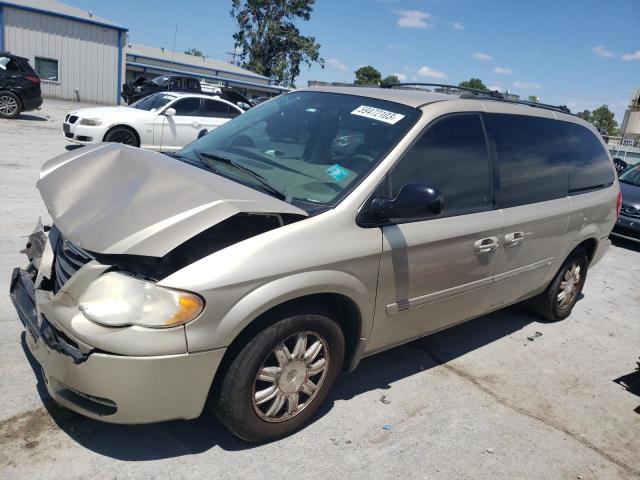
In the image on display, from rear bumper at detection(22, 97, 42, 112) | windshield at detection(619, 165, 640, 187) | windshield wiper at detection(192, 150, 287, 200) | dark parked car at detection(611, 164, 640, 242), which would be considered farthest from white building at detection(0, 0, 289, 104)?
windshield wiper at detection(192, 150, 287, 200)

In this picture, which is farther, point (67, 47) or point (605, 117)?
point (605, 117)

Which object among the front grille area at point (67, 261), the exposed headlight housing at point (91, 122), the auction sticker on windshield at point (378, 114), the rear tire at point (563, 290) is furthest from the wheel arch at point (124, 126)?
the rear tire at point (563, 290)

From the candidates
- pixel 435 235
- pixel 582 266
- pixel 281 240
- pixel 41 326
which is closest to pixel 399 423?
pixel 435 235

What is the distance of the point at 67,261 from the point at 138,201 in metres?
0.47

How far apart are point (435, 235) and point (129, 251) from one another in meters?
1.80

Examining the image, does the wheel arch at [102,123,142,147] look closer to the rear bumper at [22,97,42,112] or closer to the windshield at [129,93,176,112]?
the windshield at [129,93,176,112]

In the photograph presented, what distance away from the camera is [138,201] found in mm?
2666

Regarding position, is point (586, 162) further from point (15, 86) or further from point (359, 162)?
point (15, 86)

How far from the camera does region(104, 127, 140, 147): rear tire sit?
11154 mm

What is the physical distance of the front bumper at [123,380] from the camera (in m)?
2.31

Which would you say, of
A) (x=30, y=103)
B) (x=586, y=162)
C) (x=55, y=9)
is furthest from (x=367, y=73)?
(x=586, y=162)

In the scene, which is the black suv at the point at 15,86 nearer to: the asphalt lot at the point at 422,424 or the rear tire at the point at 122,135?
the rear tire at the point at 122,135

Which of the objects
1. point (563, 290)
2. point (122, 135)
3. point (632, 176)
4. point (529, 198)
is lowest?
point (563, 290)

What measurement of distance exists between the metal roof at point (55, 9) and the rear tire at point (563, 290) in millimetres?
27195
